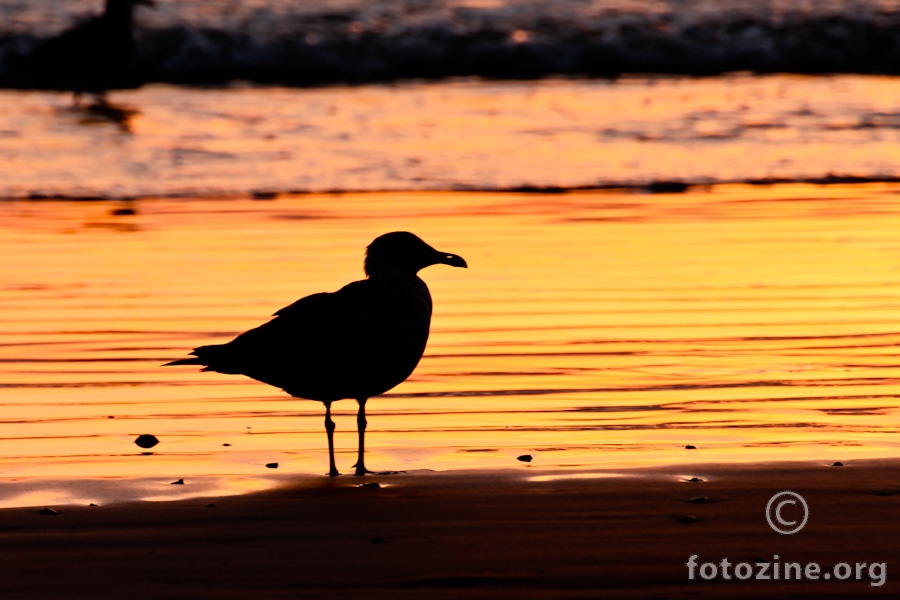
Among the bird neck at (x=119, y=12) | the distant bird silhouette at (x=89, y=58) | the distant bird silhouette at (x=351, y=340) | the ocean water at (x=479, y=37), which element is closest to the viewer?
the distant bird silhouette at (x=351, y=340)

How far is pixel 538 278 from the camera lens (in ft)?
36.4

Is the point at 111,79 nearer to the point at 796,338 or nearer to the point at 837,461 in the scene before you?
the point at 796,338

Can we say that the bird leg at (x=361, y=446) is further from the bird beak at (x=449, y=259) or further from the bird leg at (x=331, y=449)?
the bird beak at (x=449, y=259)

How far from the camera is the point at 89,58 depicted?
28.1 metres

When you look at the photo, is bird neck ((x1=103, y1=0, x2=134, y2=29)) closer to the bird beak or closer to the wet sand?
the bird beak

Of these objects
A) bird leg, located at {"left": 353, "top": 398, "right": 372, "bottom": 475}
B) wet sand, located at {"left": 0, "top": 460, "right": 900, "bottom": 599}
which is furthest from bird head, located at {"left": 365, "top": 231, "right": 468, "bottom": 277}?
wet sand, located at {"left": 0, "top": 460, "right": 900, "bottom": 599}

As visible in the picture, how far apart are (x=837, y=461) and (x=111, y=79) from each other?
2257cm

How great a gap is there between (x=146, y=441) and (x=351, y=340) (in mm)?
971

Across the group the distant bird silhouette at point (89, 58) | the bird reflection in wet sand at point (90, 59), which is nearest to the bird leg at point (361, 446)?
the bird reflection in wet sand at point (90, 59)

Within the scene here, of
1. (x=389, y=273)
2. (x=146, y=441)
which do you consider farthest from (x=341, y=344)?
(x=146, y=441)

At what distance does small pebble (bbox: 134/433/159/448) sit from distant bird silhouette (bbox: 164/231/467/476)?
358 millimetres

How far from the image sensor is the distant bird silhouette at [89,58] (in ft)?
86.7

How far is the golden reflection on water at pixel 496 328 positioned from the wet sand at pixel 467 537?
48cm

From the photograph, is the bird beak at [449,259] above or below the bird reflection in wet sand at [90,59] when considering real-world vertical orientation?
below
